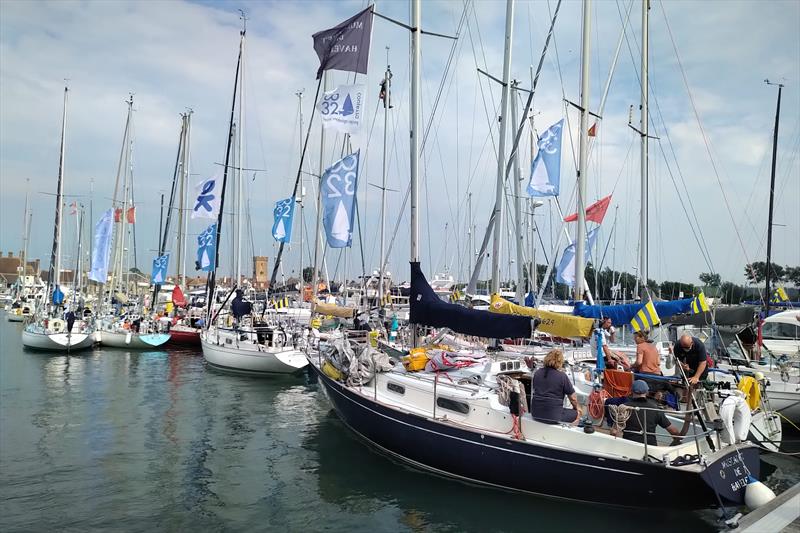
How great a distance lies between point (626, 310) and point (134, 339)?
28.2 meters

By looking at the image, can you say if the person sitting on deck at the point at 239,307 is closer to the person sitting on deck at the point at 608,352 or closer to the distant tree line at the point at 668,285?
the person sitting on deck at the point at 608,352

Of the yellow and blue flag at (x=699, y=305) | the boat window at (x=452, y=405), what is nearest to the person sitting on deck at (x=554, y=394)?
the boat window at (x=452, y=405)

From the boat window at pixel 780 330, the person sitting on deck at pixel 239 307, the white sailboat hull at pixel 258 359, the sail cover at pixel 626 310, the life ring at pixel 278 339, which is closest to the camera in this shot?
the sail cover at pixel 626 310

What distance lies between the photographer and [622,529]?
8211mm

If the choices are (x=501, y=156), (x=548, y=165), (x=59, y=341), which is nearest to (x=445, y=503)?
(x=501, y=156)

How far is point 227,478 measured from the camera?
36.0 ft

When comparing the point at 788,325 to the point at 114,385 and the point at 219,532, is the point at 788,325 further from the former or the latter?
the point at 114,385

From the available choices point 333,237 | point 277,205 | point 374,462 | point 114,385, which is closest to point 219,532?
point 374,462

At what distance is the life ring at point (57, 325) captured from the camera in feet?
100

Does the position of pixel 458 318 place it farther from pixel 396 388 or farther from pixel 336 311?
pixel 336 311

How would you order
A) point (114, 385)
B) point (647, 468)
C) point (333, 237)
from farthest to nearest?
1. point (114, 385)
2. point (333, 237)
3. point (647, 468)

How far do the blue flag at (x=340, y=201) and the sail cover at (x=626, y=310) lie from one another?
7.79 m

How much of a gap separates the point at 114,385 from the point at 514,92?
749 inches

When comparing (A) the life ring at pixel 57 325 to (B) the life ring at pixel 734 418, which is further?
(A) the life ring at pixel 57 325
